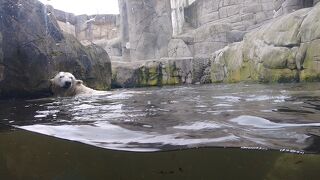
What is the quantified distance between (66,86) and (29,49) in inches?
37.1

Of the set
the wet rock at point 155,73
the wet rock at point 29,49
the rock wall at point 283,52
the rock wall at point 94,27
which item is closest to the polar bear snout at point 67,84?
the wet rock at point 29,49

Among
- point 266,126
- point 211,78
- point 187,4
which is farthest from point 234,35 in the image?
point 266,126

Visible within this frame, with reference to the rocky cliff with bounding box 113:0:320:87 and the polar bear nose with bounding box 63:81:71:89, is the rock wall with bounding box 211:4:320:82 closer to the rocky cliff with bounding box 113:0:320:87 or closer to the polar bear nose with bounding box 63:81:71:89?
the rocky cliff with bounding box 113:0:320:87

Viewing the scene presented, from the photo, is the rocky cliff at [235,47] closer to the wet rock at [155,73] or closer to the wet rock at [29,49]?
the wet rock at [155,73]

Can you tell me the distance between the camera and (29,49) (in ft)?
19.3

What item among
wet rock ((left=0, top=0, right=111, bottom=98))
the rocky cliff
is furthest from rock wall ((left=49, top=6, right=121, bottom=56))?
wet rock ((left=0, top=0, right=111, bottom=98))

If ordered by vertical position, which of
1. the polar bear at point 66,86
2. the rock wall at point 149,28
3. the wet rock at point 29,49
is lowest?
the polar bear at point 66,86

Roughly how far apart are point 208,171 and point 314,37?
6.01 metres

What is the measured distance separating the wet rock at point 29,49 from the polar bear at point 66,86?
209 mm

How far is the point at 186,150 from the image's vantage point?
1582mm

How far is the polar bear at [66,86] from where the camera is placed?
6.24 metres

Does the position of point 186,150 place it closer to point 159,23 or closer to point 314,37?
point 314,37

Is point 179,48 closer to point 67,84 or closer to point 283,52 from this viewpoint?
point 283,52

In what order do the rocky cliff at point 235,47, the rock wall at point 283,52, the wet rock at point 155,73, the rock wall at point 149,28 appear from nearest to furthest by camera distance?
the rock wall at point 283,52
the rocky cliff at point 235,47
the wet rock at point 155,73
the rock wall at point 149,28
